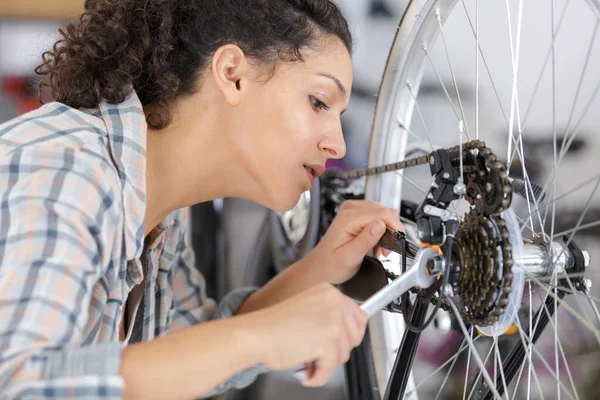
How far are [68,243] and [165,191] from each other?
13.3 inches

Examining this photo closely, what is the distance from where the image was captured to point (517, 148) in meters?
0.88

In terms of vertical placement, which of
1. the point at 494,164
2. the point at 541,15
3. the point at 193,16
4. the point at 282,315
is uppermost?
the point at 541,15

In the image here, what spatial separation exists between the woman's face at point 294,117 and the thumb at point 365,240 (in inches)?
4.7

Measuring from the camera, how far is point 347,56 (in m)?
0.90

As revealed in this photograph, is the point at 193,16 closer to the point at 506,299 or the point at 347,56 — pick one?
the point at 347,56

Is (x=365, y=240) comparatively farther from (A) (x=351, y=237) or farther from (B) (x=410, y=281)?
(B) (x=410, y=281)

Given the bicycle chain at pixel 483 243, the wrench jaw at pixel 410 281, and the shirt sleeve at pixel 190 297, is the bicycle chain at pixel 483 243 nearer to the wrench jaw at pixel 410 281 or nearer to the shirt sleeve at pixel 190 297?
the wrench jaw at pixel 410 281

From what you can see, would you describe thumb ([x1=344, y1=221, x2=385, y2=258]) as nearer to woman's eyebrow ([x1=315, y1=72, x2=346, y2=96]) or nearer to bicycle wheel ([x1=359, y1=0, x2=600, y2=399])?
bicycle wheel ([x1=359, y1=0, x2=600, y2=399])

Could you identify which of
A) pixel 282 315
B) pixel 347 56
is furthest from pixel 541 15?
pixel 282 315

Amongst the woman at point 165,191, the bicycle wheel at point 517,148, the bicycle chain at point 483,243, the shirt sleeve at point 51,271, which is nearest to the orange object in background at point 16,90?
the woman at point 165,191

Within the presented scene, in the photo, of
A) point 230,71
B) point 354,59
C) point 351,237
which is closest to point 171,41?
point 230,71

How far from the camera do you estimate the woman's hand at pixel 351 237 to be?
951 millimetres

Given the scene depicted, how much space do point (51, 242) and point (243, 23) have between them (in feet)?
1.34

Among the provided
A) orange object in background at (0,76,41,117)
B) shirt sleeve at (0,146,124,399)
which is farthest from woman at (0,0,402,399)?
orange object in background at (0,76,41,117)
